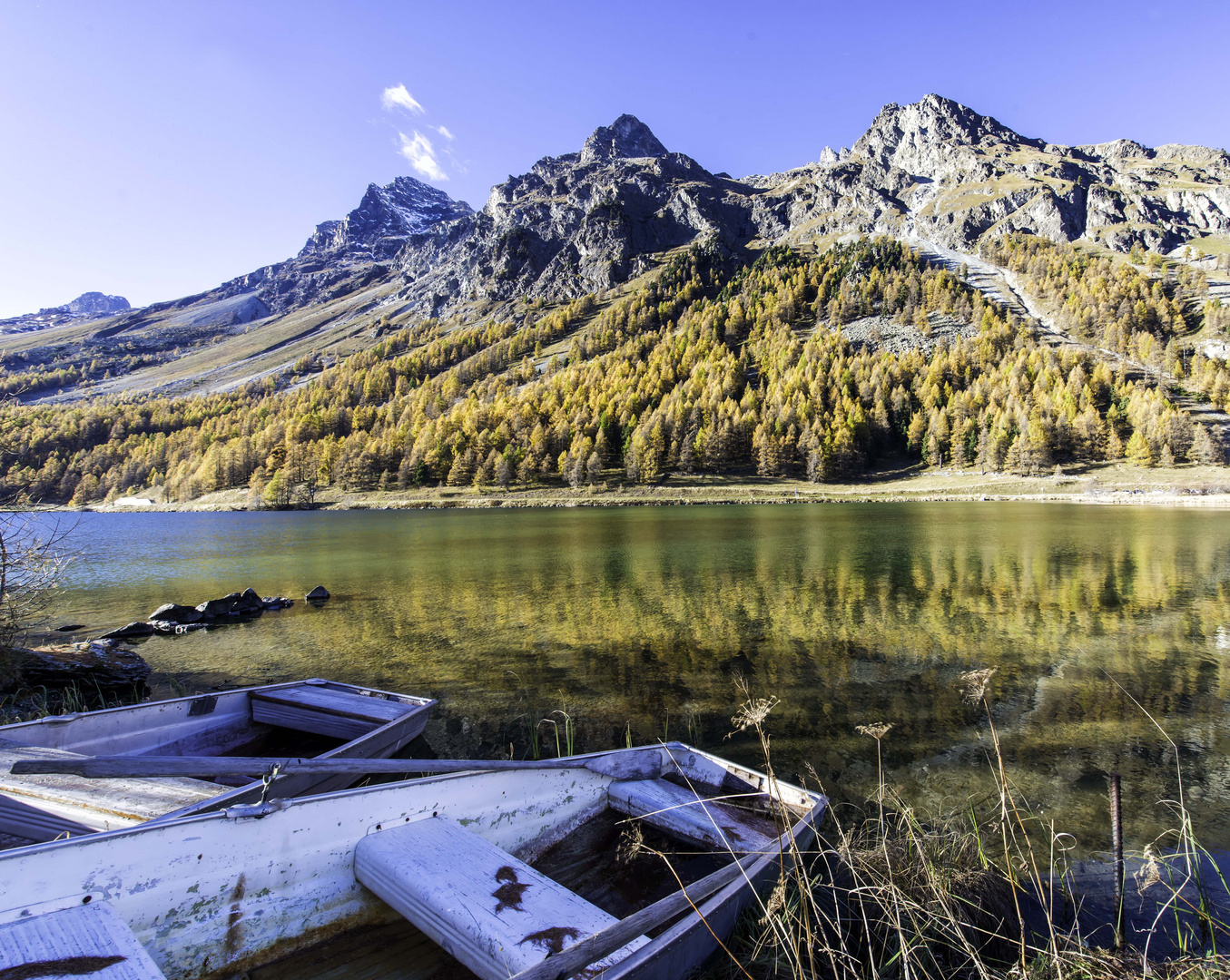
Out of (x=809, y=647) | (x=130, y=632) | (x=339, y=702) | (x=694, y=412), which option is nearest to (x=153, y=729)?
(x=339, y=702)

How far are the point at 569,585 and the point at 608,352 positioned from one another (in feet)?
482

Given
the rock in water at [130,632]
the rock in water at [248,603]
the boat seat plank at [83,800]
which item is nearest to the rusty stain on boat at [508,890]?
the boat seat plank at [83,800]

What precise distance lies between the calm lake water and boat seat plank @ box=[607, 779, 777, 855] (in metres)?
2.77

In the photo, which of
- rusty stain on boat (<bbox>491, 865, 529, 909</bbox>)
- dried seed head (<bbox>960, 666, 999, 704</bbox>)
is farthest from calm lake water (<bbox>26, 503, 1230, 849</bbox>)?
rusty stain on boat (<bbox>491, 865, 529, 909</bbox>)

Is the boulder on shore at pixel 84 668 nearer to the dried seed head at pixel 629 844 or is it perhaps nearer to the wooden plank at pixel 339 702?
the wooden plank at pixel 339 702

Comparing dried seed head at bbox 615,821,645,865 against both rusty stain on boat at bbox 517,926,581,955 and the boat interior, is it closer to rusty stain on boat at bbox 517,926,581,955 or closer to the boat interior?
the boat interior

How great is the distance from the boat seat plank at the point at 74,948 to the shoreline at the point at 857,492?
82.4m

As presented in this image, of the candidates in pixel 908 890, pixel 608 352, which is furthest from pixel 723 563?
pixel 608 352

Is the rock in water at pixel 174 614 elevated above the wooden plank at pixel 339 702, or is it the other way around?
the wooden plank at pixel 339 702

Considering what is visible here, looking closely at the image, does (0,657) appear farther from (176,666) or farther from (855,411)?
(855,411)

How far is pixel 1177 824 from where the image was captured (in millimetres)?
6953

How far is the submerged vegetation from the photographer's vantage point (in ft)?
326

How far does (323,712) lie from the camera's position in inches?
342

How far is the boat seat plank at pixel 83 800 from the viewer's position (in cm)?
450
